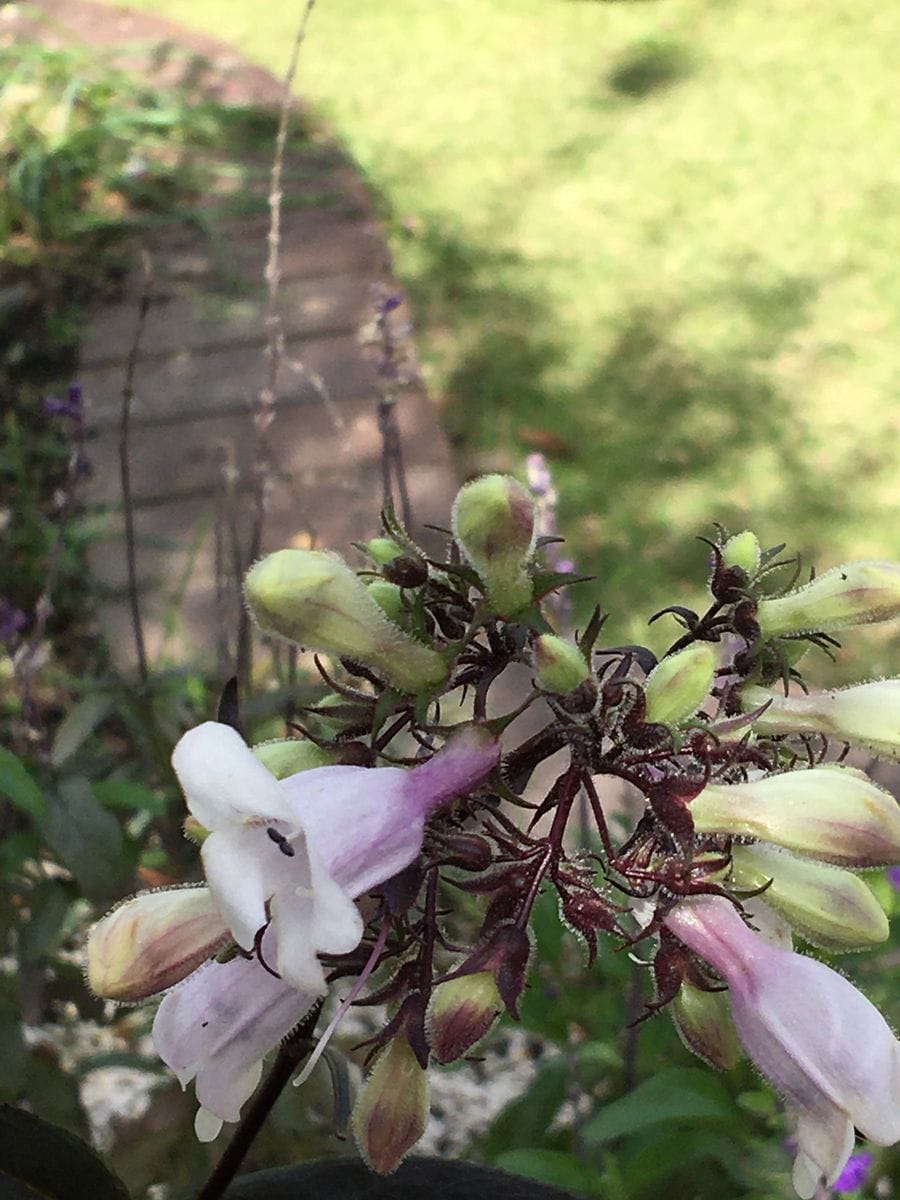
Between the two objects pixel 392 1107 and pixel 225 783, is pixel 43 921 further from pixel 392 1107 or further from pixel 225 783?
pixel 225 783

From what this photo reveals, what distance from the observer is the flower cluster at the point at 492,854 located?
787mm

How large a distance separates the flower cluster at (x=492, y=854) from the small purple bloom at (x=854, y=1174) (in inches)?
20.3

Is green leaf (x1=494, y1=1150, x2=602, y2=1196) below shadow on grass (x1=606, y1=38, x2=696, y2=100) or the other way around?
the other way around

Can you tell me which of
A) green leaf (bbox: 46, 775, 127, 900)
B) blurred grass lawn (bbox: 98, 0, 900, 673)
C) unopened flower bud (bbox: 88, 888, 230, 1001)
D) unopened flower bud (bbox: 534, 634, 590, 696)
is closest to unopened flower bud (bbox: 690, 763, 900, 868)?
unopened flower bud (bbox: 534, 634, 590, 696)

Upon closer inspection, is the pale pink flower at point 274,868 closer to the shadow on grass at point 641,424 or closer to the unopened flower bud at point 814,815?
the unopened flower bud at point 814,815

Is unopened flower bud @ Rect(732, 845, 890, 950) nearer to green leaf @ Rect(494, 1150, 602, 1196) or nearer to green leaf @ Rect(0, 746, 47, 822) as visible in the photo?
green leaf @ Rect(494, 1150, 602, 1196)

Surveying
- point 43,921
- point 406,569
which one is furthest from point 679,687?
point 43,921

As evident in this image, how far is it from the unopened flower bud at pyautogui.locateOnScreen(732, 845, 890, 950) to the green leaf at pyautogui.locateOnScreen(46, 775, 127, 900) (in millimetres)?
950

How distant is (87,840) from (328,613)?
2.80 ft

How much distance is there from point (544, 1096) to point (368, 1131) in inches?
39.3

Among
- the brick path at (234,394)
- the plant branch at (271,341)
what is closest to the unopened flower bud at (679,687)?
the plant branch at (271,341)

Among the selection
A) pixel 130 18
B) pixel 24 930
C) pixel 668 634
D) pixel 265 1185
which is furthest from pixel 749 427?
pixel 130 18

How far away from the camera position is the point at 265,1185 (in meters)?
1.08

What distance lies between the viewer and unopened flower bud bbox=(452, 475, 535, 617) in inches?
34.3
